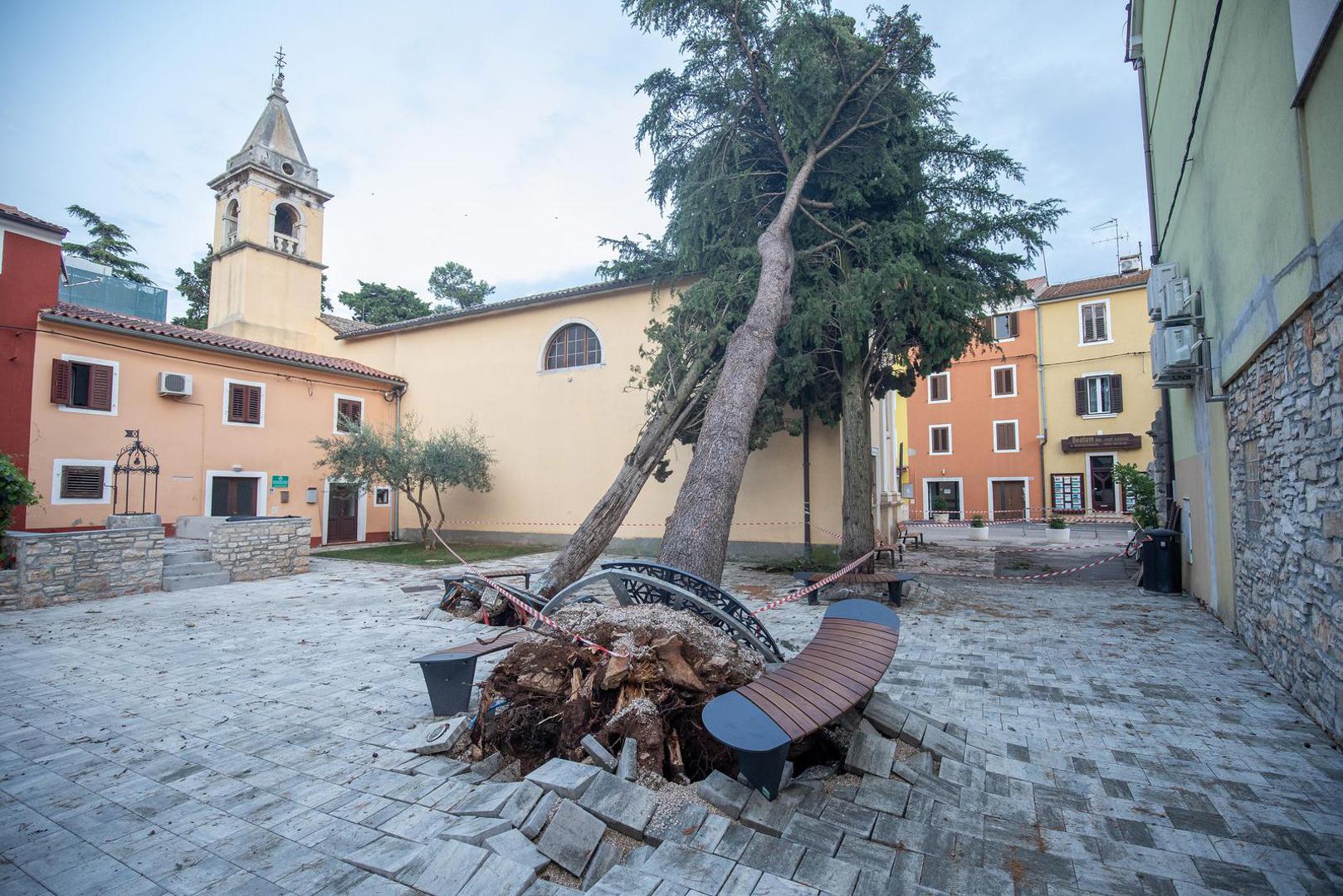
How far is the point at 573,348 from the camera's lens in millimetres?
17125

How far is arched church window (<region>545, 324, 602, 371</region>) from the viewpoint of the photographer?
55.0 feet

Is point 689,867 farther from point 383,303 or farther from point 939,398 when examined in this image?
point 383,303

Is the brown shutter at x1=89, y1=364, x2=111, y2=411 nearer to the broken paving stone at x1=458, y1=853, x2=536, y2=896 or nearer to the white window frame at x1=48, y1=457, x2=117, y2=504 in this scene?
the white window frame at x1=48, y1=457, x2=117, y2=504

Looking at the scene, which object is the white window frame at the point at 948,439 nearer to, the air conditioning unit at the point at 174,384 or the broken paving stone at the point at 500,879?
the air conditioning unit at the point at 174,384

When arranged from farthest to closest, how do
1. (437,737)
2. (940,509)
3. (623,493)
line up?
1. (940,509)
2. (623,493)
3. (437,737)

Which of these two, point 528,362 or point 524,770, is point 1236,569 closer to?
point 524,770

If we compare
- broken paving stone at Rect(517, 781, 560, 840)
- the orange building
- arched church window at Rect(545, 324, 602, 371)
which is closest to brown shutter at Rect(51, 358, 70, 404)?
arched church window at Rect(545, 324, 602, 371)

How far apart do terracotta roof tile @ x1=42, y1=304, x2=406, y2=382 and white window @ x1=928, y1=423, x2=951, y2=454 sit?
23.4 m

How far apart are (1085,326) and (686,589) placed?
→ 2766cm

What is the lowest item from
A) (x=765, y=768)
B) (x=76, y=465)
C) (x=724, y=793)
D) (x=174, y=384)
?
(x=724, y=793)

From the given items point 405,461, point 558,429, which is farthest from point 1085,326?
point 405,461

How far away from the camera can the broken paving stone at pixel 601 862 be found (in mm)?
2490

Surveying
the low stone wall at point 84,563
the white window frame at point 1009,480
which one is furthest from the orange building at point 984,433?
the low stone wall at point 84,563

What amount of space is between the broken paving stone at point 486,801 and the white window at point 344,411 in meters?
16.6
